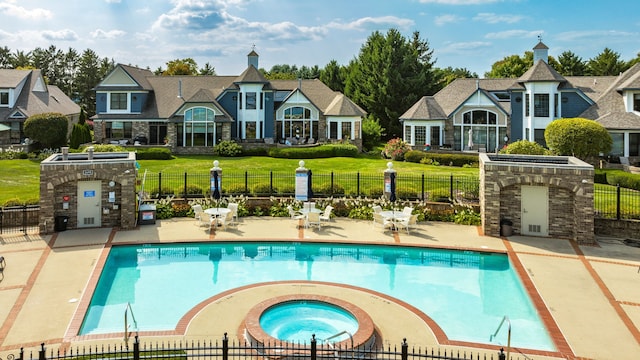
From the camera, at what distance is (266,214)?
993 inches

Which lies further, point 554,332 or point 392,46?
point 392,46

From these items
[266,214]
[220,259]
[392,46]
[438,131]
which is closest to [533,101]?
[438,131]

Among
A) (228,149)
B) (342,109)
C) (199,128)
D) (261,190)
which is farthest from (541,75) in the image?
(199,128)

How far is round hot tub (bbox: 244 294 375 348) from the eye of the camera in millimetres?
11273

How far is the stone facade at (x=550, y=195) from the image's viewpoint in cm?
1991

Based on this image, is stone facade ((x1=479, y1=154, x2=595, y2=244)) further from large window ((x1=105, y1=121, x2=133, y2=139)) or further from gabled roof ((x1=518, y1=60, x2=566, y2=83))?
large window ((x1=105, y1=121, x2=133, y2=139))

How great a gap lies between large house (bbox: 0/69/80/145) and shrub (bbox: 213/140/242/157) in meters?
18.6

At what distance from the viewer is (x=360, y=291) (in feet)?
48.2

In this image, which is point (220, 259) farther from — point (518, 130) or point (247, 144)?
point (518, 130)

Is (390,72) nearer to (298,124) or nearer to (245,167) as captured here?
(298,124)

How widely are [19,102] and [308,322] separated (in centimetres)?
4886

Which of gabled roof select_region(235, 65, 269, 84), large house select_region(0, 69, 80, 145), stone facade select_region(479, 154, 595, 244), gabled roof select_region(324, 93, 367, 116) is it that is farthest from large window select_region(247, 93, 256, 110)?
stone facade select_region(479, 154, 595, 244)

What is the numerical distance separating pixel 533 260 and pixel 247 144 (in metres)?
32.8

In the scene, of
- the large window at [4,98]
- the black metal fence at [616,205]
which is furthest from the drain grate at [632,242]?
→ the large window at [4,98]
